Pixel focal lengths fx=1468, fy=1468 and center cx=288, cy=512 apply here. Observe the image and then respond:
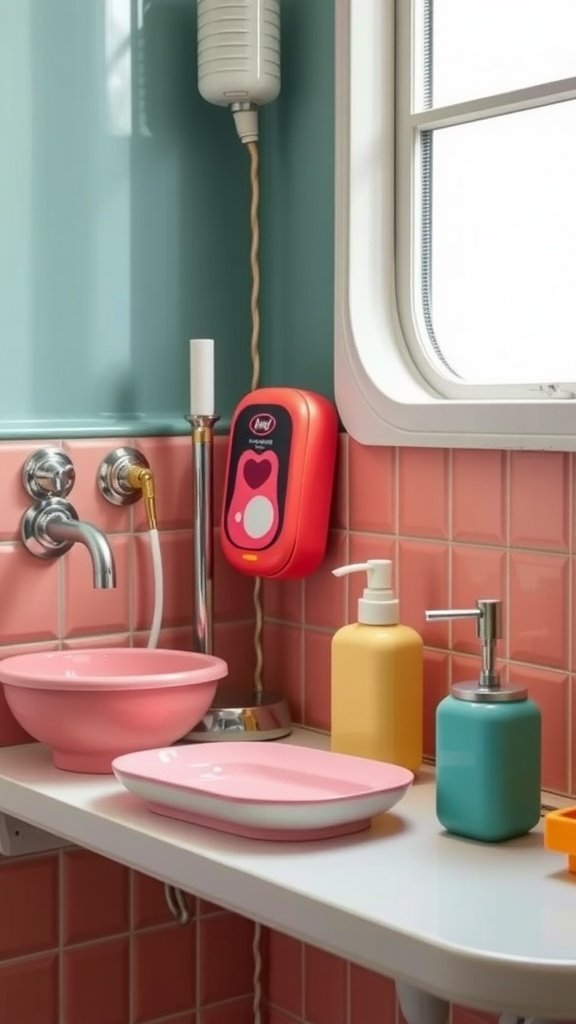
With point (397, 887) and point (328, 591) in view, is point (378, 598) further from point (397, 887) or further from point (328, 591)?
point (397, 887)

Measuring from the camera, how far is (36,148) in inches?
69.1

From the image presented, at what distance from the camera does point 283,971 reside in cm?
195

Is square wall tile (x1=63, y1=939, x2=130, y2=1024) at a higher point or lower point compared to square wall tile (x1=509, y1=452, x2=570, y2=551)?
lower

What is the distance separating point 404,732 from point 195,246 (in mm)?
713

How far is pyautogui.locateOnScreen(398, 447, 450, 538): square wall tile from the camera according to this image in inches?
65.9

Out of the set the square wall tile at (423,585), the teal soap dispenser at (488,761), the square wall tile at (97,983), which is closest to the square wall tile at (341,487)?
the square wall tile at (423,585)

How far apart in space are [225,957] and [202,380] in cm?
77

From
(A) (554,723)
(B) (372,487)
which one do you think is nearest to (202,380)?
(B) (372,487)

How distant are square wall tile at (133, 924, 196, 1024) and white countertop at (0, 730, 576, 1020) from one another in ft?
1.38

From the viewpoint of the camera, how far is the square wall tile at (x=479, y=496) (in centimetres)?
160

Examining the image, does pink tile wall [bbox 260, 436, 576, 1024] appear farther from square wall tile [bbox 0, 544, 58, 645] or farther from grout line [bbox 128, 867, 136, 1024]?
square wall tile [bbox 0, 544, 58, 645]

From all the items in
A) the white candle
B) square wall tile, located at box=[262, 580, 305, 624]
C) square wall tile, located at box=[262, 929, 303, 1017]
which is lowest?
square wall tile, located at box=[262, 929, 303, 1017]

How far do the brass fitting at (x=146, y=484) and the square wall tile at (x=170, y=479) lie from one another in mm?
43

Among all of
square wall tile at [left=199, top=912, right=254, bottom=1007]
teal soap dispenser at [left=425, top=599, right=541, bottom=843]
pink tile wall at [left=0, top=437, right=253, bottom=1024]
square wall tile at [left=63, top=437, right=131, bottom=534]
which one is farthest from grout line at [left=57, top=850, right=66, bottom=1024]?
teal soap dispenser at [left=425, top=599, right=541, bottom=843]
